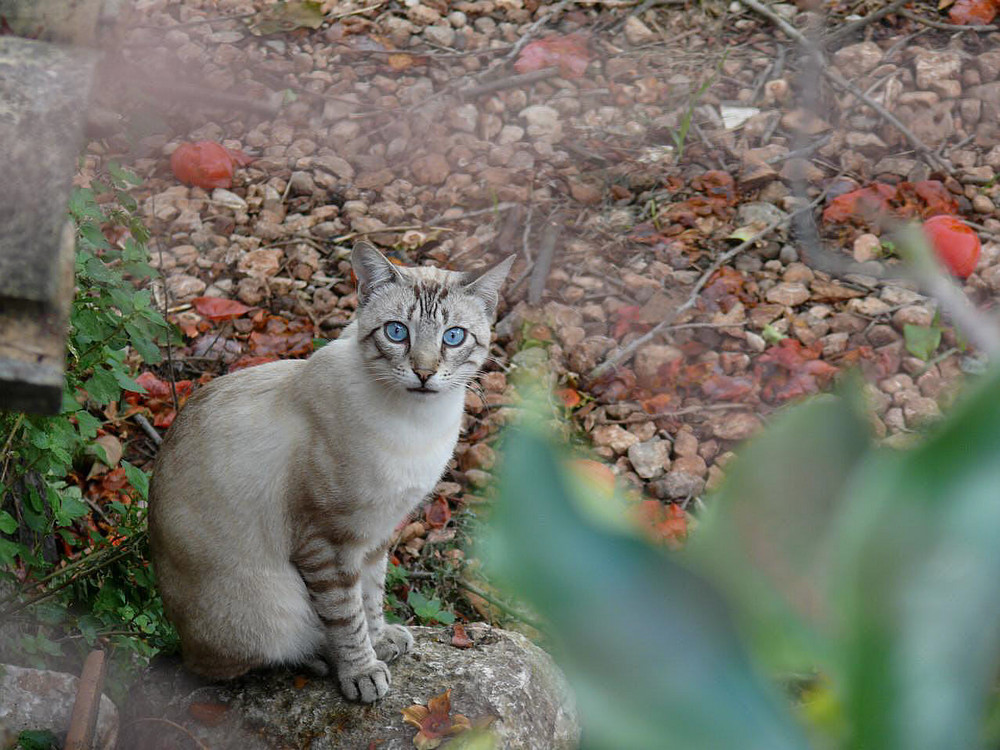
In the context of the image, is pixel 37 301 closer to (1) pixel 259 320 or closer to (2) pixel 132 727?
(2) pixel 132 727

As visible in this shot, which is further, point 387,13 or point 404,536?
point 387,13

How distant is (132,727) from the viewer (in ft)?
10.0

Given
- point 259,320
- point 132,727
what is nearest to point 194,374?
point 259,320

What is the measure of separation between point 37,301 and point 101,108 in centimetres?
482

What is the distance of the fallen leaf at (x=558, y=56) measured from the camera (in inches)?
227

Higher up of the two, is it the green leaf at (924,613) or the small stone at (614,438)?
the green leaf at (924,613)

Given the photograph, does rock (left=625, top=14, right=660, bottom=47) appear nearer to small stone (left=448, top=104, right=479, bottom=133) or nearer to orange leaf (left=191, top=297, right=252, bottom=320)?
small stone (left=448, top=104, right=479, bottom=133)

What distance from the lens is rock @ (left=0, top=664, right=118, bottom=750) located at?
2791 millimetres

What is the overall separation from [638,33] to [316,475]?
151 inches

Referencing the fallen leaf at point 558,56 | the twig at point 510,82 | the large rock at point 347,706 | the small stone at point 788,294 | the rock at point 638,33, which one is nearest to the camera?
the large rock at point 347,706

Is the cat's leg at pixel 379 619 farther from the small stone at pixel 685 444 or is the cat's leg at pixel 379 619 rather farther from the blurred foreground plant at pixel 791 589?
the blurred foreground plant at pixel 791 589

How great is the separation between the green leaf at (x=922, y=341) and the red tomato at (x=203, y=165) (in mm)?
3150

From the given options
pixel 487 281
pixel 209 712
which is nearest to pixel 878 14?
pixel 487 281

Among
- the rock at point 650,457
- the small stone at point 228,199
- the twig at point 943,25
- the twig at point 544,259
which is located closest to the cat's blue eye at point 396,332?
the rock at point 650,457
